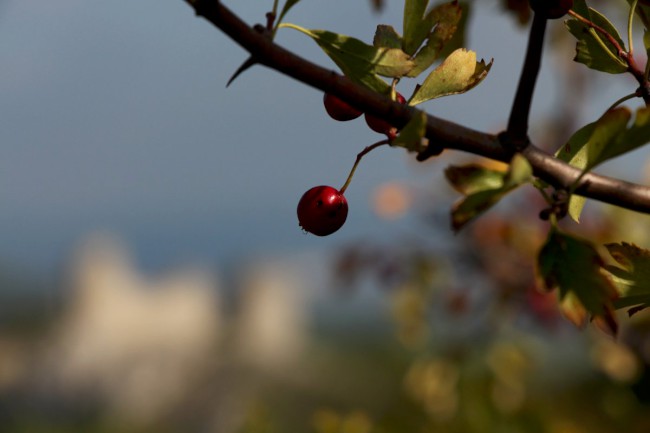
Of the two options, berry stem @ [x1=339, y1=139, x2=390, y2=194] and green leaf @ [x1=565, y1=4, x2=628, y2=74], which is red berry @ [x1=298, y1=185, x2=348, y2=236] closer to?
berry stem @ [x1=339, y1=139, x2=390, y2=194]

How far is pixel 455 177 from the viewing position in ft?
1.65

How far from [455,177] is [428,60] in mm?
114

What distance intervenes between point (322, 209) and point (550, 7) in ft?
0.77

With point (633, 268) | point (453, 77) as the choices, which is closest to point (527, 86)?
point (453, 77)

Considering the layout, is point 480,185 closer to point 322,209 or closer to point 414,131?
point 414,131

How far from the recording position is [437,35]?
577 mm

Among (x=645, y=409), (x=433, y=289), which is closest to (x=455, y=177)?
(x=433, y=289)

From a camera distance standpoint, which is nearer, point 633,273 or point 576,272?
point 576,272

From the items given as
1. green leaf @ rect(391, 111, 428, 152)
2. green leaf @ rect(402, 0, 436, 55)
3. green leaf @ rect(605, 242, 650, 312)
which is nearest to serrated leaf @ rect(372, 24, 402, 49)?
green leaf @ rect(402, 0, 436, 55)

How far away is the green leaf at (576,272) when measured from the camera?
0.49 m

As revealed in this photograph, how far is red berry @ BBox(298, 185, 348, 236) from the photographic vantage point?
25.7 inches

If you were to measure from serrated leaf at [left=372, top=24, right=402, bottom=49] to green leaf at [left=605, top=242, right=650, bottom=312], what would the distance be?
224mm

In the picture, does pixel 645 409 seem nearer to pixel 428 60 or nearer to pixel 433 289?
pixel 433 289

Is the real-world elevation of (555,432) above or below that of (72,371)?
above
